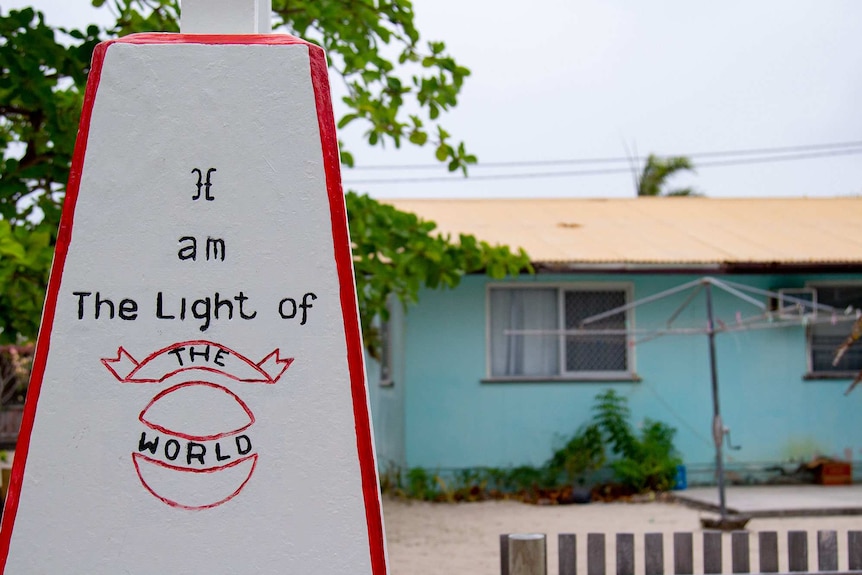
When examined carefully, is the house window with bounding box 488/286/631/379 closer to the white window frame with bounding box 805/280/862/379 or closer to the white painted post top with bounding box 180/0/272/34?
the white window frame with bounding box 805/280/862/379

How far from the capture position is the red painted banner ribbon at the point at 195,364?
312 centimetres

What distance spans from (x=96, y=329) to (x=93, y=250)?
0.78 feet

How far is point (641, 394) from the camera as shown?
42.7 ft

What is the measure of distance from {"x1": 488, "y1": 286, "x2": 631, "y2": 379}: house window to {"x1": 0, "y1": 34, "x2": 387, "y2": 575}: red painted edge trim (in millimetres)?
9786

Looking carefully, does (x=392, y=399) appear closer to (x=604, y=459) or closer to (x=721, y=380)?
(x=604, y=459)

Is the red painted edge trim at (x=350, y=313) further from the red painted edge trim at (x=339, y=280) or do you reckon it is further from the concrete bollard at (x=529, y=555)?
the concrete bollard at (x=529, y=555)

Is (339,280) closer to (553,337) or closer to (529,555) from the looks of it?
(529,555)

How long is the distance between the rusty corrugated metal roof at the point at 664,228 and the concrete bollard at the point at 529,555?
828 centimetres

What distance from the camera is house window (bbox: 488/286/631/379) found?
13008 mm

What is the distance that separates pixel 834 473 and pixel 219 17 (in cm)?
1139

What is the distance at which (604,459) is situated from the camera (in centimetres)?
1247

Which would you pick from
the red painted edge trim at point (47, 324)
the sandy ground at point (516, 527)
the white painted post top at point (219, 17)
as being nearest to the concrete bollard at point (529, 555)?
the red painted edge trim at point (47, 324)

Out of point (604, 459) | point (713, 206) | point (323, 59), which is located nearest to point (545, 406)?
point (604, 459)

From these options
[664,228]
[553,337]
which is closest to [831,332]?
[664,228]
